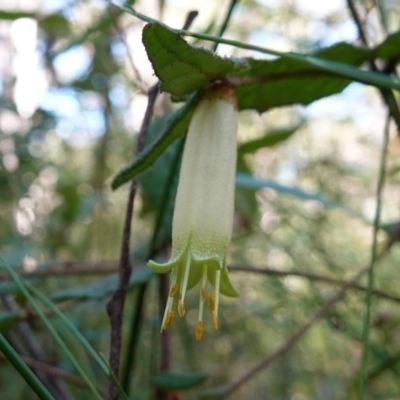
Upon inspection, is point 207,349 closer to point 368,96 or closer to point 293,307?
point 293,307

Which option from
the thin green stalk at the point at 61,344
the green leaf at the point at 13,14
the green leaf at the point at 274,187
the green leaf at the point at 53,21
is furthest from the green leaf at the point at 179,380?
the green leaf at the point at 53,21

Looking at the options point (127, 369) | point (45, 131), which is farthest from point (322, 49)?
point (45, 131)

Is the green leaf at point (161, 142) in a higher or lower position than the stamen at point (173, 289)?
higher

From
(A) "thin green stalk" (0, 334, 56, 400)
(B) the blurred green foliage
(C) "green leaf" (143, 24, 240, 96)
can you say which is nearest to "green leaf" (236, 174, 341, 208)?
(B) the blurred green foliage

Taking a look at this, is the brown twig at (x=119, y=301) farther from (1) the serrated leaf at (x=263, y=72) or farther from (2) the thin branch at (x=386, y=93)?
(2) the thin branch at (x=386, y=93)

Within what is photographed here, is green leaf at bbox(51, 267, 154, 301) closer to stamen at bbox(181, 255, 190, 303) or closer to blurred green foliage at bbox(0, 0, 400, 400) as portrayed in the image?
blurred green foliage at bbox(0, 0, 400, 400)

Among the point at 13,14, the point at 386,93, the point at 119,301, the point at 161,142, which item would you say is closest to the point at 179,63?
the point at 161,142

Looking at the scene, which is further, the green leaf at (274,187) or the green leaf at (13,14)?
the green leaf at (274,187)
